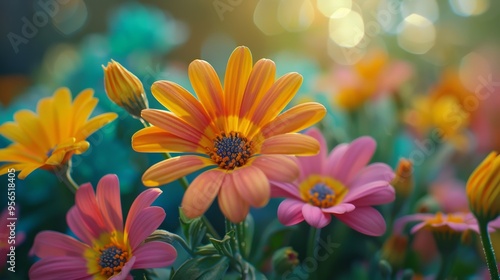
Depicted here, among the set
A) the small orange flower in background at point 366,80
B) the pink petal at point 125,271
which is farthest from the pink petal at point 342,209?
A: the small orange flower in background at point 366,80

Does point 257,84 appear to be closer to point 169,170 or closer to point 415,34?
point 169,170

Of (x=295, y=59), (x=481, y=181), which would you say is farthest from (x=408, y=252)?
(x=295, y=59)

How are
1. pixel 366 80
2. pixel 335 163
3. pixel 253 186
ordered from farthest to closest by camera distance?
pixel 366 80 → pixel 335 163 → pixel 253 186

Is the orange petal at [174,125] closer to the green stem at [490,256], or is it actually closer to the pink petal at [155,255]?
the pink petal at [155,255]

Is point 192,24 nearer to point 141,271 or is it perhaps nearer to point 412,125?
point 412,125

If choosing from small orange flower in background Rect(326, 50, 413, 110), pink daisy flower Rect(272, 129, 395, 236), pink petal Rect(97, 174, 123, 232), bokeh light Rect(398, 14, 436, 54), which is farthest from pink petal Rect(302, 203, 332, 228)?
bokeh light Rect(398, 14, 436, 54)

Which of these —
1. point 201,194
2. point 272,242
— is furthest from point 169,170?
point 272,242
